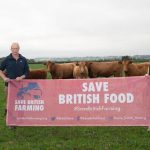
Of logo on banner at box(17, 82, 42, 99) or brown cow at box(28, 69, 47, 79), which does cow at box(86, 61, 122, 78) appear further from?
logo on banner at box(17, 82, 42, 99)

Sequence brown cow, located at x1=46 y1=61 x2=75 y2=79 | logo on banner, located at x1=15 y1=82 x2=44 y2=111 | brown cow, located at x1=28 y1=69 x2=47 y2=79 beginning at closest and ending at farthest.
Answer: logo on banner, located at x1=15 y1=82 x2=44 y2=111 < brown cow, located at x1=28 y1=69 x2=47 y2=79 < brown cow, located at x1=46 y1=61 x2=75 y2=79

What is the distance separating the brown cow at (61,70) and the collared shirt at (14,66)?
14.9 meters

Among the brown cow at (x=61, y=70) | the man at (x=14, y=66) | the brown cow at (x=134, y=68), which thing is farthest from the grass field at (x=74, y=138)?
the brown cow at (x=61, y=70)

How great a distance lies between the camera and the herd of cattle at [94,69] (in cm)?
2472

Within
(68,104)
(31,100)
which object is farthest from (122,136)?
(31,100)

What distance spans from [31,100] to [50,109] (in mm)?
550

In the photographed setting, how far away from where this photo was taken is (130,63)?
25.2m

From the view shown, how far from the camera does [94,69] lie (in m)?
27.1

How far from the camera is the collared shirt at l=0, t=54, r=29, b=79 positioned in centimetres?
1112

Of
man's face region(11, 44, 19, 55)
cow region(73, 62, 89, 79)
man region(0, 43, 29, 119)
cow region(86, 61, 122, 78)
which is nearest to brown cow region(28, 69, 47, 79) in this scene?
cow region(73, 62, 89, 79)

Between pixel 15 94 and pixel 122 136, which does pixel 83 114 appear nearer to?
pixel 122 136

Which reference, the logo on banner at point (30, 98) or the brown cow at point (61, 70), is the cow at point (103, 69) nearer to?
the brown cow at point (61, 70)

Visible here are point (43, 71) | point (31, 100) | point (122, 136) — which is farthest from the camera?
point (43, 71)

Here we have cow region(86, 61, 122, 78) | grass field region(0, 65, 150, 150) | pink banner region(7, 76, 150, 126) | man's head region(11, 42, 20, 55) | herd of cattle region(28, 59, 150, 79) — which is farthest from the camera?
cow region(86, 61, 122, 78)
